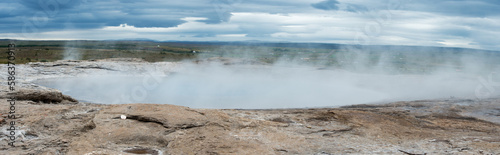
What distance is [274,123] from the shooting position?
686 centimetres

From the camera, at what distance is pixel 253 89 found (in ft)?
53.2

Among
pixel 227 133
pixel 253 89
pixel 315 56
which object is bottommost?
pixel 227 133

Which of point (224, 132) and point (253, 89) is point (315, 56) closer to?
point (253, 89)

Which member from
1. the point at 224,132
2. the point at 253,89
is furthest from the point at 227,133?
the point at 253,89

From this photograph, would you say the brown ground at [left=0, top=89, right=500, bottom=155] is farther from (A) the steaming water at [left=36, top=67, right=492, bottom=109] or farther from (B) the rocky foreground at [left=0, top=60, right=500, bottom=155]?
(A) the steaming water at [left=36, top=67, right=492, bottom=109]

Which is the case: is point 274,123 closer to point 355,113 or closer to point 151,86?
point 355,113

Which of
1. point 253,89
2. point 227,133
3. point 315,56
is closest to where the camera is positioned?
point 227,133

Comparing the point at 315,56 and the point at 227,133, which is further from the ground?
the point at 315,56

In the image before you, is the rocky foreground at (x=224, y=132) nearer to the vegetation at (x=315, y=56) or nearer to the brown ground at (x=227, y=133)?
the brown ground at (x=227, y=133)

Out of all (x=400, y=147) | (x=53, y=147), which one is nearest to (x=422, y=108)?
(x=400, y=147)

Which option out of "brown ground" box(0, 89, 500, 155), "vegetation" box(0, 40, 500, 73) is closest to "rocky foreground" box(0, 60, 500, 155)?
"brown ground" box(0, 89, 500, 155)

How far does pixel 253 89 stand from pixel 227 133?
1024 centimetres

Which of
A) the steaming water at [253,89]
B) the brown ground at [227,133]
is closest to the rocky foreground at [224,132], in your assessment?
the brown ground at [227,133]

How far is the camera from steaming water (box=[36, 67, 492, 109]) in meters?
13.0
